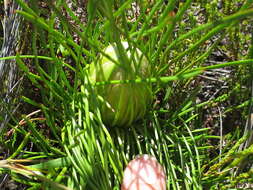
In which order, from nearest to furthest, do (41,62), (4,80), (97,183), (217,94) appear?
1. (97,183)
2. (4,80)
3. (41,62)
4. (217,94)

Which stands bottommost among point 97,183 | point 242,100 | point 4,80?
point 97,183

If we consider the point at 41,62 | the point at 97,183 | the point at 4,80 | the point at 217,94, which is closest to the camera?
the point at 97,183

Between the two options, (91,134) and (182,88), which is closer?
(91,134)

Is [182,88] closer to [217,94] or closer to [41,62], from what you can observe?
[217,94]

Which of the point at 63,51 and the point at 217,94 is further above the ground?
the point at 63,51

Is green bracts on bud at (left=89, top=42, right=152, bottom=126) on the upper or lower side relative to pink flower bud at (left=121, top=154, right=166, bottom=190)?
upper

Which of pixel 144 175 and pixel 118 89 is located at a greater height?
pixel 118 89

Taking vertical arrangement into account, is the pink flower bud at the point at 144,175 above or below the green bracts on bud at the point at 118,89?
below

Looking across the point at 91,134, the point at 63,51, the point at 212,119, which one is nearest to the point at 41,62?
the point at 63,51
